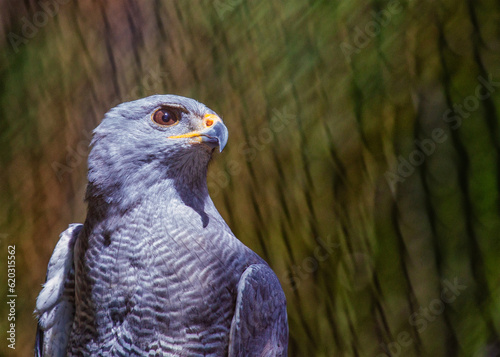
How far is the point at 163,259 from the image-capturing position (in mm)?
1573

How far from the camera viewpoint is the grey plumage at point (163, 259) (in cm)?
156

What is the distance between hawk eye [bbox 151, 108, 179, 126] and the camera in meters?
1.72

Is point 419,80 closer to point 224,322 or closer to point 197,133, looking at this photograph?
point 197,133

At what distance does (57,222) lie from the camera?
8.64ft

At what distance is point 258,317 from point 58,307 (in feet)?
2.63

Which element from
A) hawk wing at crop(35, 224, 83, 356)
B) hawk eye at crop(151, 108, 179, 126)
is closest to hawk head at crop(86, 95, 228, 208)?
hawk eye at crop(151, 108, 179, 126)

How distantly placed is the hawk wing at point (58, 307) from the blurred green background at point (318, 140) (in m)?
0.82

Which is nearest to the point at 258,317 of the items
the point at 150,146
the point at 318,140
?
the point at 150,146

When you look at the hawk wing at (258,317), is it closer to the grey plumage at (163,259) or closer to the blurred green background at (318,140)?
the grey plumage at (163,259)

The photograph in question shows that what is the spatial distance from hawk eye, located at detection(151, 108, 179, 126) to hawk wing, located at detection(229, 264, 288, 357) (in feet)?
1.97

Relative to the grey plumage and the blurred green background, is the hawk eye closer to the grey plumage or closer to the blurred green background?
the grey plumage

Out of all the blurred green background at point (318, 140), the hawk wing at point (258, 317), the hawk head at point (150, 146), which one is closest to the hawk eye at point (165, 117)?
the hawk head at point (150, 146)

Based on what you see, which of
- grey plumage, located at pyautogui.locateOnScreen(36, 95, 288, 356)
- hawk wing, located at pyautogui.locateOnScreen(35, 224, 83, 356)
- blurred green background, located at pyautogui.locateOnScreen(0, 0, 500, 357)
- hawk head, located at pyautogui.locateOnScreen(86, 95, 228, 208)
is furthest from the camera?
blurred green background, located at pyautogui.locateOnScreen(0, 0, 500, 357)

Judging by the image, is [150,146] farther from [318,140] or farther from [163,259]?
[318,140]
